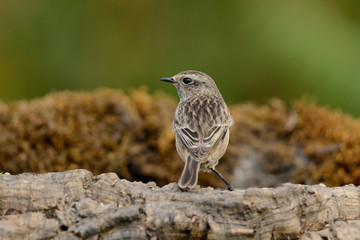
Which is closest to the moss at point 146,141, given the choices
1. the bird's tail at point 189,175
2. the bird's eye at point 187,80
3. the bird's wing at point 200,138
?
the bird's eye at point 187,80

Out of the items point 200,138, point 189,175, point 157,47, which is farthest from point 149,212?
point 157,47

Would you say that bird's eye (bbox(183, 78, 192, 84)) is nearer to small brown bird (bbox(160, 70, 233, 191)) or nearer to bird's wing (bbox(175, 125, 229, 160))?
small brown bird (bbox(160, 70, 233, 191))

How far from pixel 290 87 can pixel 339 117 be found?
2582mm

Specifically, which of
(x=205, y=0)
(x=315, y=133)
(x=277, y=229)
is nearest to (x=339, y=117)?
(x=315, y=133)

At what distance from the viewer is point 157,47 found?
10.9 metres

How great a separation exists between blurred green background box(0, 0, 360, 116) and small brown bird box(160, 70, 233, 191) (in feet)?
10.1

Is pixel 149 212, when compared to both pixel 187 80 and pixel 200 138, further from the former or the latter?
pixel 187 80

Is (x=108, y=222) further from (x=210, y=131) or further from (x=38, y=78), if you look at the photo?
(x=38, y=78)

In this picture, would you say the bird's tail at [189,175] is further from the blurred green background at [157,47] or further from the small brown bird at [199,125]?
the blurred green background at [157,47]

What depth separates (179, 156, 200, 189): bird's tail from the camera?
469cm

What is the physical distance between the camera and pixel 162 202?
4.25 meters

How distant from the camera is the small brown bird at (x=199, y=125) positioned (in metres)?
5.76

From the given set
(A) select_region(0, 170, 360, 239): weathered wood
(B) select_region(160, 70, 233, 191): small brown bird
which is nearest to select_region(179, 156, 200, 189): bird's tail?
(B) select_region(160, 70, 233, 191): small brown bird

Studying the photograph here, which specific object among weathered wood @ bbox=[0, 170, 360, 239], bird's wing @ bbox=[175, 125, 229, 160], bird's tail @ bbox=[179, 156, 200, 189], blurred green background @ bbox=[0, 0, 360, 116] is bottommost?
weathered wood @ bbox=[0, 170, 360, 239]
